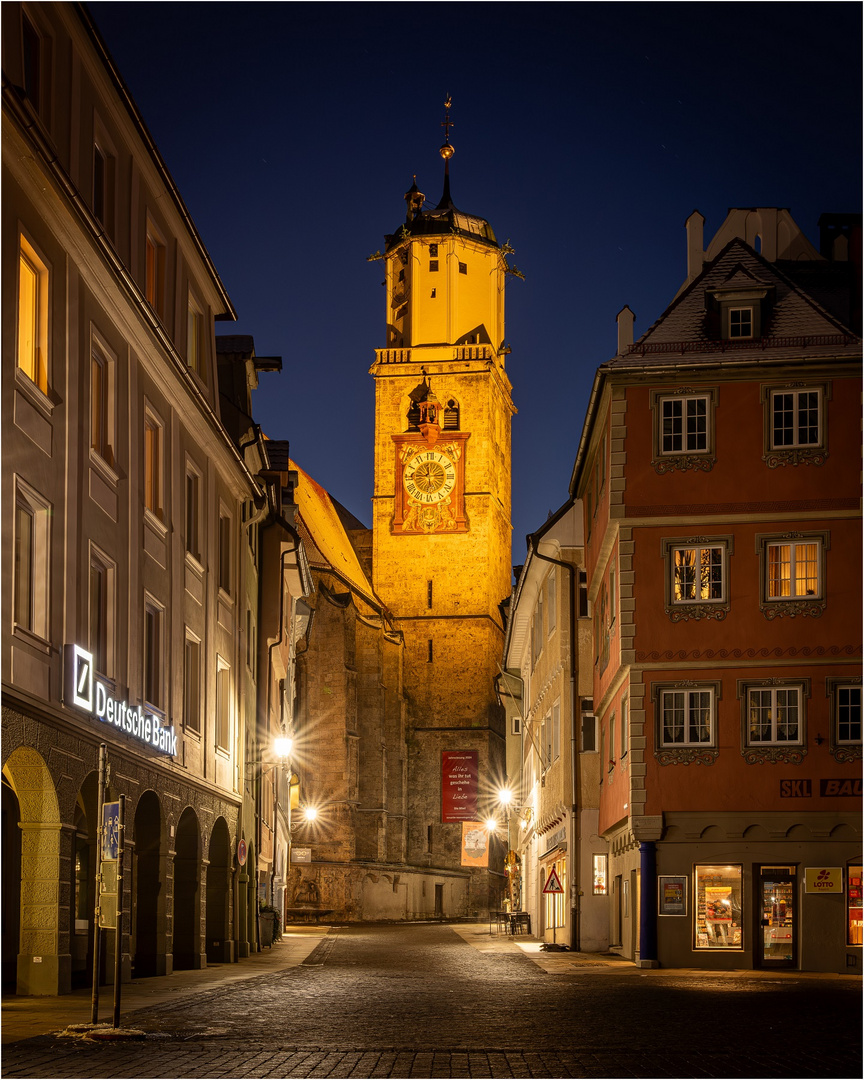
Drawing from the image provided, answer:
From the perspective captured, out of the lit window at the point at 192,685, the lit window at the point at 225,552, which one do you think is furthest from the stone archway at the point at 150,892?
the lit window at the point at 225,552

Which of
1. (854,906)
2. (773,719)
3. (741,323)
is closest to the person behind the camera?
(854,906)

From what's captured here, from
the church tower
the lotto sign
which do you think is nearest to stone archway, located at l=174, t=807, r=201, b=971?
the lotto sign

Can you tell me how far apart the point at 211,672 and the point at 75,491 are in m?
10.4

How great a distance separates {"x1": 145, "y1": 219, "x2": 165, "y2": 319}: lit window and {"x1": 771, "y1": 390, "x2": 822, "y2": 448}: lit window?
12058 millimetres

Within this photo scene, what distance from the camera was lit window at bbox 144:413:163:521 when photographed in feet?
85.5

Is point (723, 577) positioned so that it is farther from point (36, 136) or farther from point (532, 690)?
point (532, 690)

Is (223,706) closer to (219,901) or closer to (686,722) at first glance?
(219,901)

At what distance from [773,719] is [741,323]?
315 inches

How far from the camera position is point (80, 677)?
2002cm

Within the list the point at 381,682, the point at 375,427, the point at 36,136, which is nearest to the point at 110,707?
the point at 36,136

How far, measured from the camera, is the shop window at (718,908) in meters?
29.1

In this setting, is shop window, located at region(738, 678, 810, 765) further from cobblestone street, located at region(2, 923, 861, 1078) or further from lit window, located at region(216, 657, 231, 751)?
lit window, located at region(216, 657, 231, 751)

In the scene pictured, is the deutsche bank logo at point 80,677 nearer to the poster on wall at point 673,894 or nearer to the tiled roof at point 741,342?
the poster on wall at point 673,894

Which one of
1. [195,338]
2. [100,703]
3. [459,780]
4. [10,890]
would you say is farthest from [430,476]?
[10,890]
